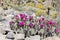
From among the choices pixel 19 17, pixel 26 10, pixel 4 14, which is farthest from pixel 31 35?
pixel 26 10

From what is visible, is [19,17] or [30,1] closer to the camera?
[19,17]

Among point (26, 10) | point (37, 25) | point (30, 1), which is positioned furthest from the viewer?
point (30, 1)

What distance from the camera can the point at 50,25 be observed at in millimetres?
5418

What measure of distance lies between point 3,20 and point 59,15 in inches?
75.0

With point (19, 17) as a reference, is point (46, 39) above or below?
below

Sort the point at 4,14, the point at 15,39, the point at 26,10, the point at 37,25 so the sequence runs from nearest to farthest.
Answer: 1. the point at 15,39
2. the point at 37,25
3. the point at 4,14
4. the point at 26,10

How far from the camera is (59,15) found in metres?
7.51

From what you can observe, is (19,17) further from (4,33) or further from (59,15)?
Answer: (59,15)

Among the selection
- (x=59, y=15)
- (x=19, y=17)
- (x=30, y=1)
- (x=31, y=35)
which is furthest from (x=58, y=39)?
(x=30, y=1)

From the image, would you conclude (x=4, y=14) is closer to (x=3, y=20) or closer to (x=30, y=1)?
(x=3, y=20)

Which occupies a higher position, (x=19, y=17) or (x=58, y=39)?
(x=19, y=17)

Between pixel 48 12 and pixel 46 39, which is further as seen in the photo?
pixel 48 12

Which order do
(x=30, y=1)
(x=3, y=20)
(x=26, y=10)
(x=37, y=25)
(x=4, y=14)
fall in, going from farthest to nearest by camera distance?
(x=30, y=1), (x=26, y=10), (x=4, y=14), (x=3, y=20), (x=37, y=25)

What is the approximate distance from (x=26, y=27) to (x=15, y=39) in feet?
1.36
